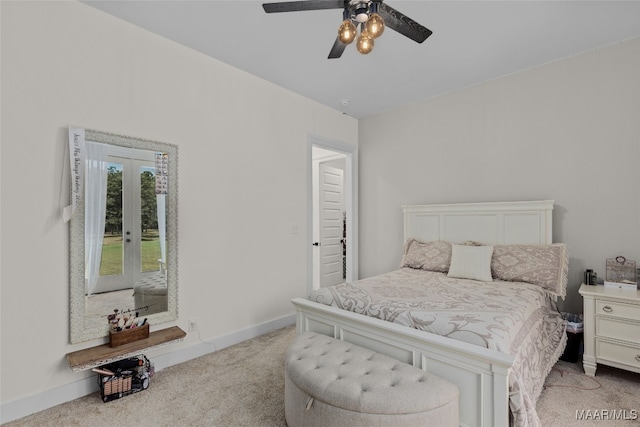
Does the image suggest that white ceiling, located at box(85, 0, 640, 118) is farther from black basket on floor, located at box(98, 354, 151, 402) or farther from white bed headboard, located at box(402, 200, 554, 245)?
black basket on floor, located at box(98, 354, 151, 402)

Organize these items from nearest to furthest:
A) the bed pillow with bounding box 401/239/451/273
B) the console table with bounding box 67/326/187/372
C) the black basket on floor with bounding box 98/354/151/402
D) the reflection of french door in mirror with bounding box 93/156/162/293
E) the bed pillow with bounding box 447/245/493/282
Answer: the console table with bounding box 67/326/187/372 < the black basket on floor with bounding box 98/354/151/402 < the reflection of french door in mirror with bounding box 93/156/162/293 < the bed pillow with bounding box 447/245/493/282 < the bed pillow with bounding box 401/239/451/273

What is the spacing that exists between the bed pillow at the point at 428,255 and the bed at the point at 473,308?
0.01m

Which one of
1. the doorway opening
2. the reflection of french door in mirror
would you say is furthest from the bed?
the reflection of french door in mirror

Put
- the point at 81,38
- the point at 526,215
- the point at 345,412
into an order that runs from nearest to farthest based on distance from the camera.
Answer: the point at 345,412, the point at 81,38, the point at 526,215

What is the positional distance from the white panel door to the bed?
1.57 meters

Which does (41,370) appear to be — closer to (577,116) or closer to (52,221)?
(52,221)

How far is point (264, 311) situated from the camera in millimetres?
3473

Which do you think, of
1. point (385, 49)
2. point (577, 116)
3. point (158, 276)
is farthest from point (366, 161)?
point (158, 276)

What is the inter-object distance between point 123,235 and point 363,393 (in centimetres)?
214

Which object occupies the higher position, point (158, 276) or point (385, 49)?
point (385, 49)

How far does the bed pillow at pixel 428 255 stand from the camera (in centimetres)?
337

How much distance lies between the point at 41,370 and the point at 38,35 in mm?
2249

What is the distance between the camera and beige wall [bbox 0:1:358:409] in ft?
6.70

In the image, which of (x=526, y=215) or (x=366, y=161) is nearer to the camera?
(x=526, y=215)
